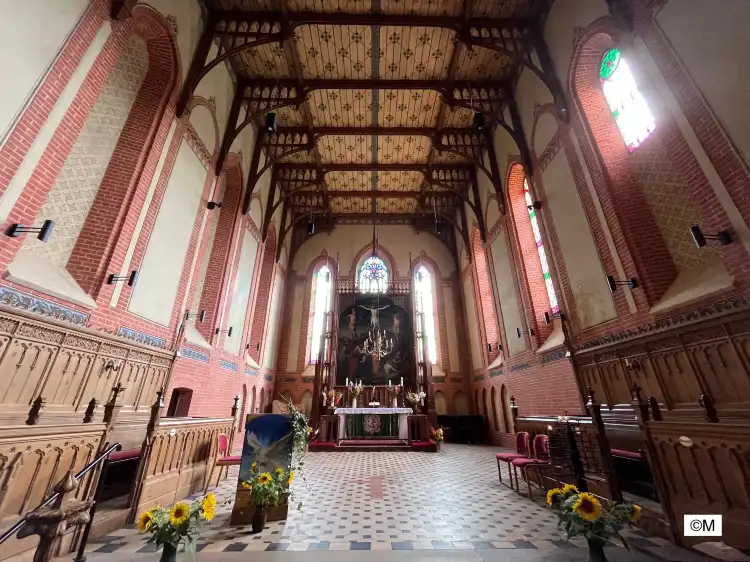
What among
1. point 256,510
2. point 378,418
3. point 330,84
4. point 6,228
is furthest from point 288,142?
point 256,510

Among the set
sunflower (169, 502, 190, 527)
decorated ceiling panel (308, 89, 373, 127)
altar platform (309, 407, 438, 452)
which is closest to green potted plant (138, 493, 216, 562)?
sunflower (169, 502, 190, 527)

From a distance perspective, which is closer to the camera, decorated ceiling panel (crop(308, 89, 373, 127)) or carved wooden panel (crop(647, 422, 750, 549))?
carved wooden panel (crop(647, 422, 750, 549))

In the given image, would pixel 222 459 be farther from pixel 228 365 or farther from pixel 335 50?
pixel 335 50

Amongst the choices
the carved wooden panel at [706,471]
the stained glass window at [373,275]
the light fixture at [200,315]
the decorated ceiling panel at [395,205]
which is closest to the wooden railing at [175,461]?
the light fixture at [200,315]

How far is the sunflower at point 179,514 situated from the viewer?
2.55 metres

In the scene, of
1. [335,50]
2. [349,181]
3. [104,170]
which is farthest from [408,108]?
[104,170]

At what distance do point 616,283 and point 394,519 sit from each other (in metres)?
5.58

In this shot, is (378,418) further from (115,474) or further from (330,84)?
(330,84)

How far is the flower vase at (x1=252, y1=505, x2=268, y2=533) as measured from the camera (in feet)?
12.5

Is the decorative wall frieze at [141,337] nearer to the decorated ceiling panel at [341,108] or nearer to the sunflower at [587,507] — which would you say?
the sunflower at [587,507]

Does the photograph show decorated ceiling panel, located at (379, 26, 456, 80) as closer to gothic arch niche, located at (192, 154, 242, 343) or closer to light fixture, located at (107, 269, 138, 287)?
gothic arch niche, located at (192, 154, 242, 343)

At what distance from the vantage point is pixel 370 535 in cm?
362

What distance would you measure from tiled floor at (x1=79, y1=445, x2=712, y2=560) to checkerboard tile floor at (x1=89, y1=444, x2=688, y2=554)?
0.03 ft

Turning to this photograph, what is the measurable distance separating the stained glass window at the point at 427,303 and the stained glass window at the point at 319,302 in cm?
455
